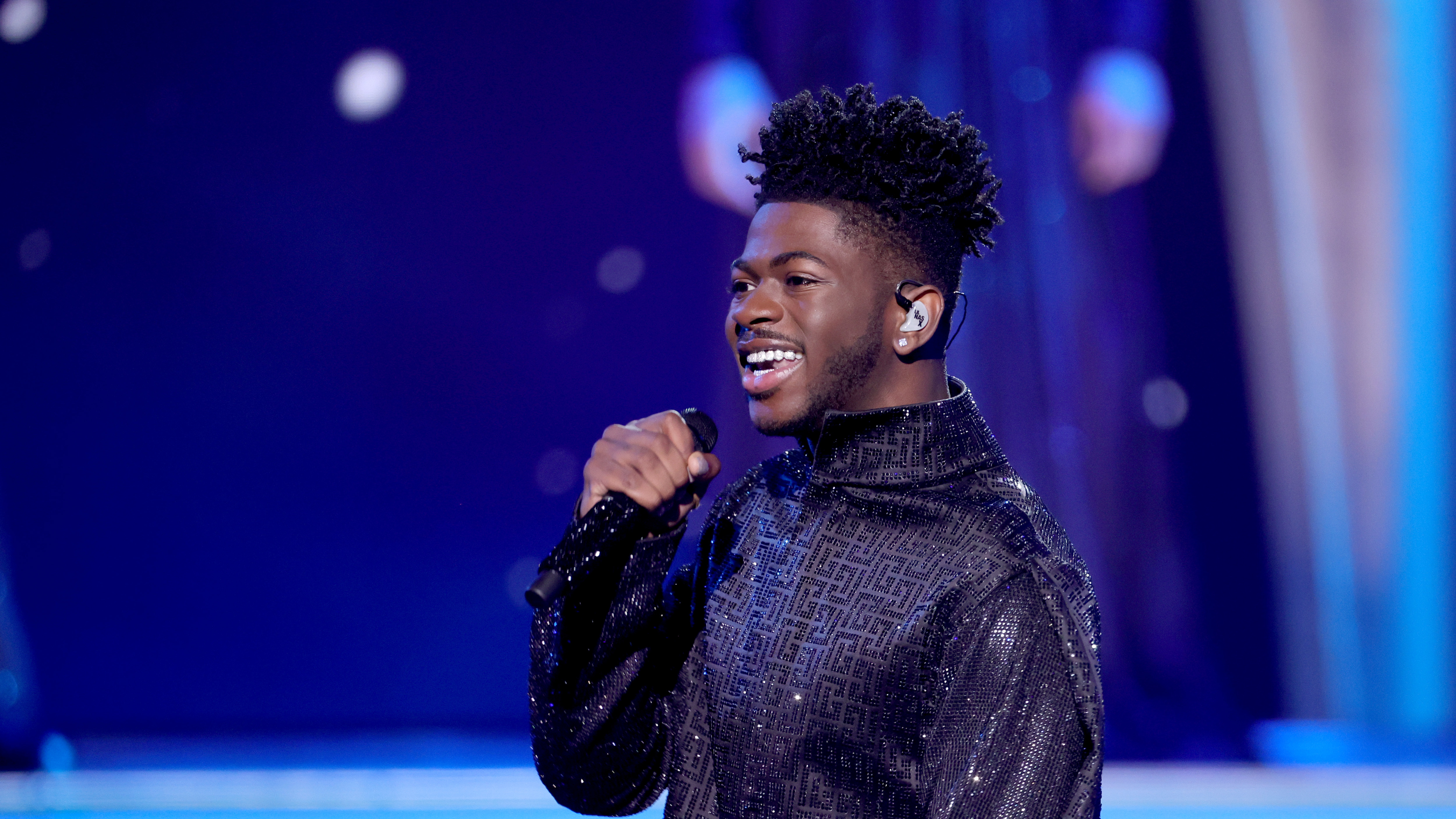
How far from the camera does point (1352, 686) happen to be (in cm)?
300

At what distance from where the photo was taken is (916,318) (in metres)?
1.12

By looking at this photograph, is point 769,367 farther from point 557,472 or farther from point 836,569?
point 557,472

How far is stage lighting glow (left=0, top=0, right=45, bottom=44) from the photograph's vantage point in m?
3.21

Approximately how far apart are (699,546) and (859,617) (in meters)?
0.25

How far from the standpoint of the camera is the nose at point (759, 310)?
1.09 metres

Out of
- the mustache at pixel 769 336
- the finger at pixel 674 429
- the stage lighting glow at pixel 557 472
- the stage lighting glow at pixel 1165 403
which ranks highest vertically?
the stage lighting glow at pixel 1165 403

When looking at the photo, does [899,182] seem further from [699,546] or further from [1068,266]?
[1068,266]

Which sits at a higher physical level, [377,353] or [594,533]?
[377,353]

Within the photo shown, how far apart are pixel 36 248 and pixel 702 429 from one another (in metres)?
2.84

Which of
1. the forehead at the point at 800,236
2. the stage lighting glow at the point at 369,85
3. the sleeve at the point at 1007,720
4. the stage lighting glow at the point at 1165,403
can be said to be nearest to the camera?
the sleeve at the point at 1007,720

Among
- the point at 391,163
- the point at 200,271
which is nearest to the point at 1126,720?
the point at 391,163

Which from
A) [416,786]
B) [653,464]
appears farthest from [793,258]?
[416,786]

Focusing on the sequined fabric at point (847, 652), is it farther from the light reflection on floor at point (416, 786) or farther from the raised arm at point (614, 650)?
the light reflection on floor at point (416, 786)

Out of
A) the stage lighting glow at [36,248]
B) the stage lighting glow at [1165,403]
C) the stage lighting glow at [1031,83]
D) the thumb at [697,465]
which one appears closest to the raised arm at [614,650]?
the thumb at [697,465]
